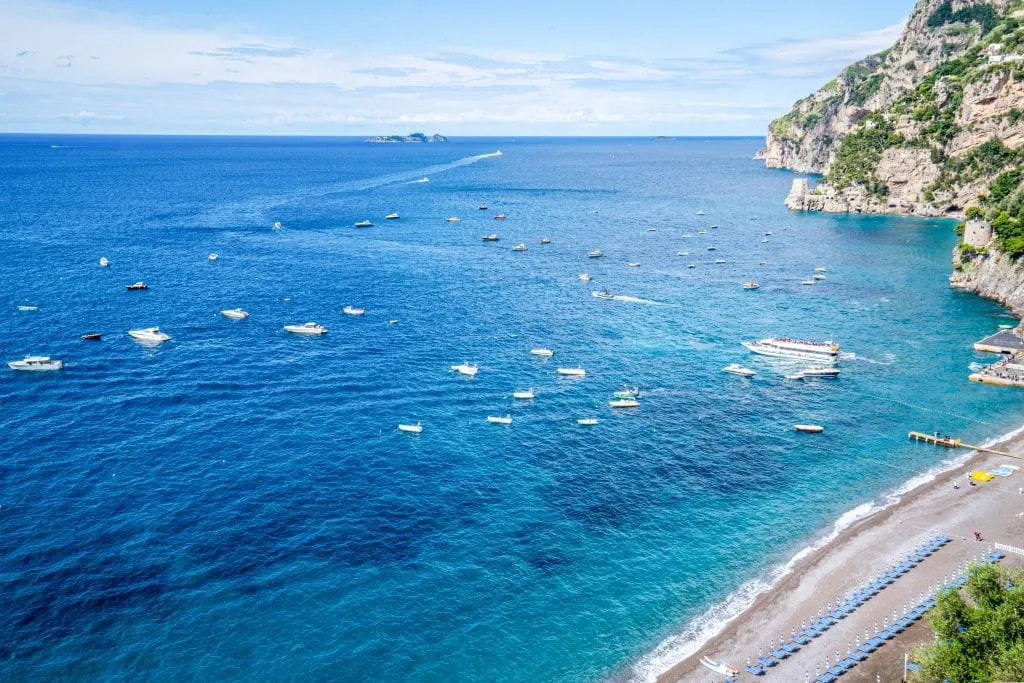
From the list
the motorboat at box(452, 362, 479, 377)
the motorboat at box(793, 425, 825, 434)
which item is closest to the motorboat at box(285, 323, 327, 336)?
the motorboat at box(452, 362, 479, 377)

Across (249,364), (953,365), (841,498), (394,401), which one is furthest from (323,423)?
(953,365)

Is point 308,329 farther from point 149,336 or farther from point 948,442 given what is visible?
point 948,442

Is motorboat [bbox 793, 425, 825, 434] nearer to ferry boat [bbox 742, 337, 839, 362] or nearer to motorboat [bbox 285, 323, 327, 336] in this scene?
ferry boat [bbox 742, 337, 839, 362]

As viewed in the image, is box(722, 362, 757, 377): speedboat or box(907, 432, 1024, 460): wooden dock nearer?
box(907, 432, 1024, 460): wooden dock

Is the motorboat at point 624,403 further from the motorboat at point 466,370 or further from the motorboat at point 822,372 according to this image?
the motorboat at point 822,372

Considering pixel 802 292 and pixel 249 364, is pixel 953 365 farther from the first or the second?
pixel 249 364
